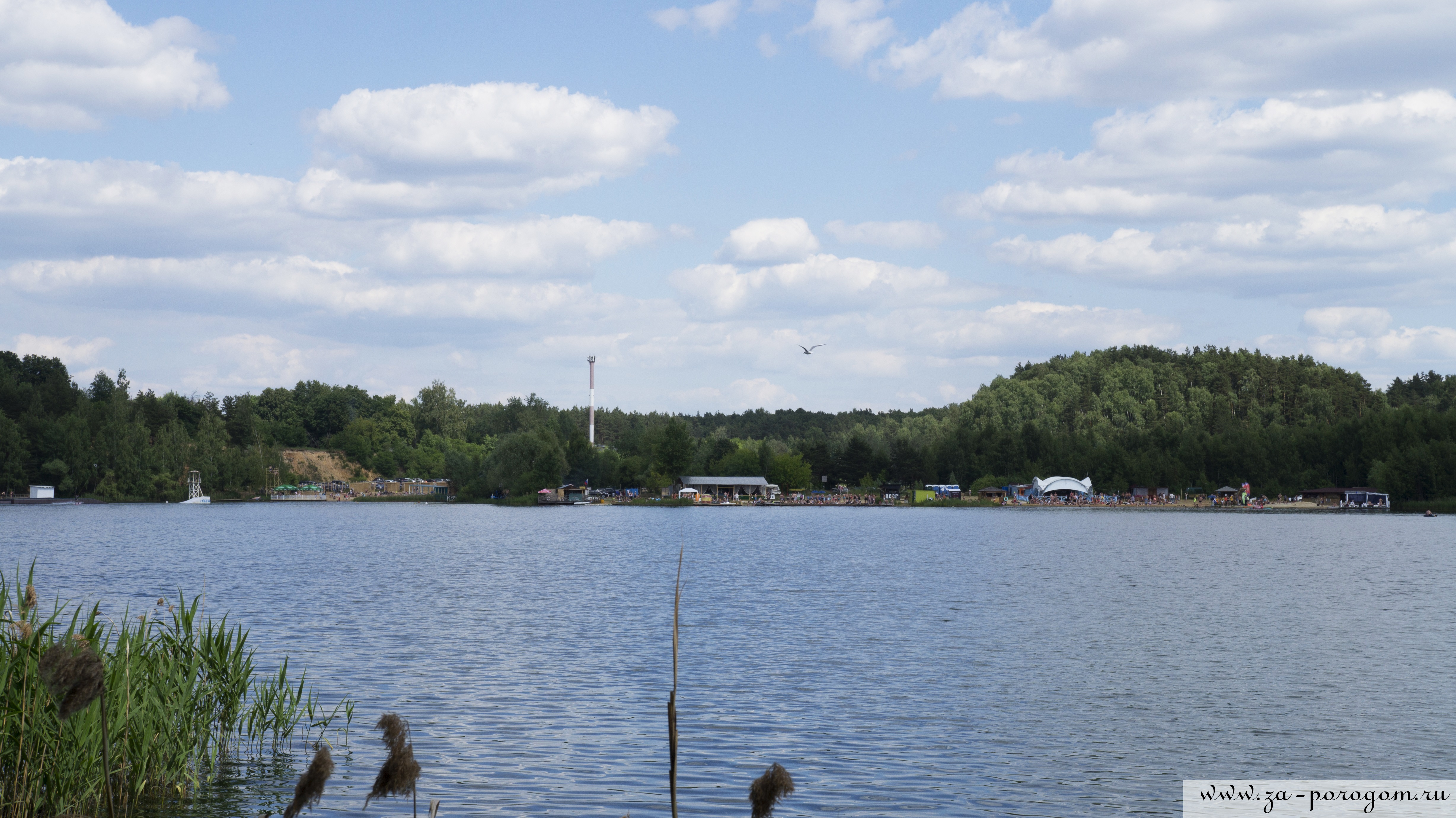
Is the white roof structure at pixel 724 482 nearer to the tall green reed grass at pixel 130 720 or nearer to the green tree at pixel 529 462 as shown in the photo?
the green tree at pixel 529 462

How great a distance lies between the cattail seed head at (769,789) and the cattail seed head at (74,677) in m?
4.27

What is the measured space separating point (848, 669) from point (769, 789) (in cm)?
2189

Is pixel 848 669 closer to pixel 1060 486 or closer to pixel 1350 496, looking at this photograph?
pixel 1060 486

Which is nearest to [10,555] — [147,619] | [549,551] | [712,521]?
[549,551]

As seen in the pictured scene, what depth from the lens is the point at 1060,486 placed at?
607 ft

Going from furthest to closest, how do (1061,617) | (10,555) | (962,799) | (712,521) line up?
(712,521)
(10,555)
(1061,617)
(962,799)

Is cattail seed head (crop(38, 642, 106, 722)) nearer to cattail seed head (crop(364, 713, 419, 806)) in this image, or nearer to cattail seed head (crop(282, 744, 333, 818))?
cattail seed head (crop(282, 744, 333, 818))

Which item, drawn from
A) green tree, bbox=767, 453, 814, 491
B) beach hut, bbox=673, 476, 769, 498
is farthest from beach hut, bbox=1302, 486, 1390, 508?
beach hut, bbox=673, 476, 769, 498

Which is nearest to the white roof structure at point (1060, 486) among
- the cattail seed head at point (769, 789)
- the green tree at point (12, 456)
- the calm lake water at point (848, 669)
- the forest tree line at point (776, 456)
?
the forest tree line at point (776, 456)

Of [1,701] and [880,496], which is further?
[880,496]

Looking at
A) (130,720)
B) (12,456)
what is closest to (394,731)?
(130,720)

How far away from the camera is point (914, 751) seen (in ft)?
61.0

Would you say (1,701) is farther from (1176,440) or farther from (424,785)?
(1176,440)

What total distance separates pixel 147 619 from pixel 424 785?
1757 cm
